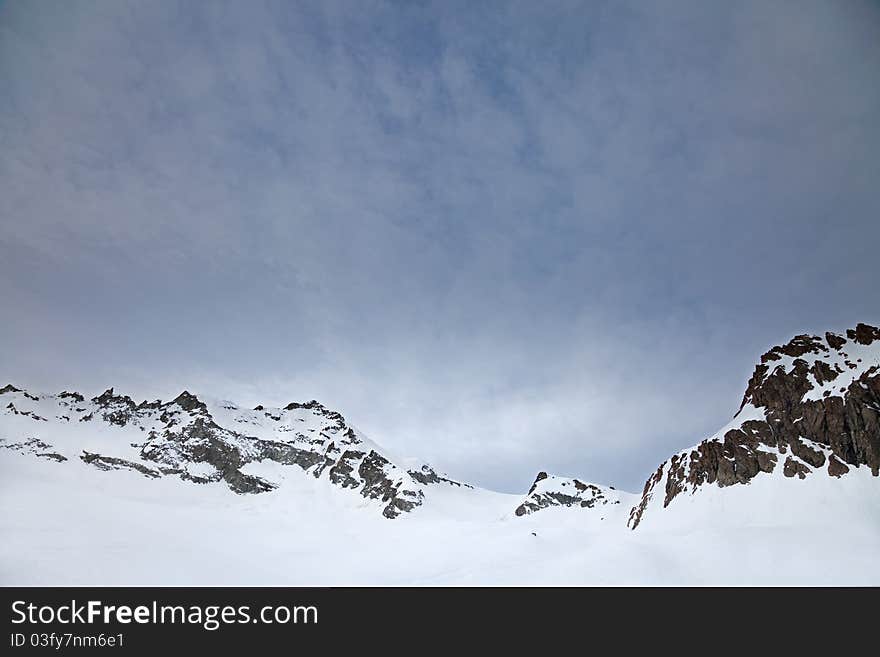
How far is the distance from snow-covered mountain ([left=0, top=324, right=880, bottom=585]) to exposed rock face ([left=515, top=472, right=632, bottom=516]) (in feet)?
2.13

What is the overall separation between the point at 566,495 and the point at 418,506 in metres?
46.8

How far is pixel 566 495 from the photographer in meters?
144

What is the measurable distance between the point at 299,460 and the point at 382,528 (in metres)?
54.7

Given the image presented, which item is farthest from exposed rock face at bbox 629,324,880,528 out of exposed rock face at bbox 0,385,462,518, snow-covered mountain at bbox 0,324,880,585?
exposed rock face at bbox 0,385,462,518

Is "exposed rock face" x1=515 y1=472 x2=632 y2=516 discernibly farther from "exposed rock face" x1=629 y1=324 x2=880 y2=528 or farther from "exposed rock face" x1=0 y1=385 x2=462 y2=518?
→ "exposed rock face" x1=629 y1=324 x2=880 y2=528

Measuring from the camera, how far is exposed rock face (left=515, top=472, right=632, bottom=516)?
441 feet

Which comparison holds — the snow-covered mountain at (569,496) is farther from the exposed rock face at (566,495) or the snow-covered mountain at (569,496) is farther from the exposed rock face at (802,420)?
the exposed rock face at (802,420)

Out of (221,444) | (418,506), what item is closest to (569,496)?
(418,506)

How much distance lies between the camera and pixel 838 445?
168 feet

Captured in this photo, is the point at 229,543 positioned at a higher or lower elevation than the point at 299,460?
lower

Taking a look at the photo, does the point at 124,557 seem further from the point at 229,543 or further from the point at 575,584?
the point at 575,584

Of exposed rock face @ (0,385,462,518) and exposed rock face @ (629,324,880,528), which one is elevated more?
exposed rock face @ (0,385,462,518)

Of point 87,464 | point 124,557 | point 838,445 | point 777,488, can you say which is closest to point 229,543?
point 124,557
